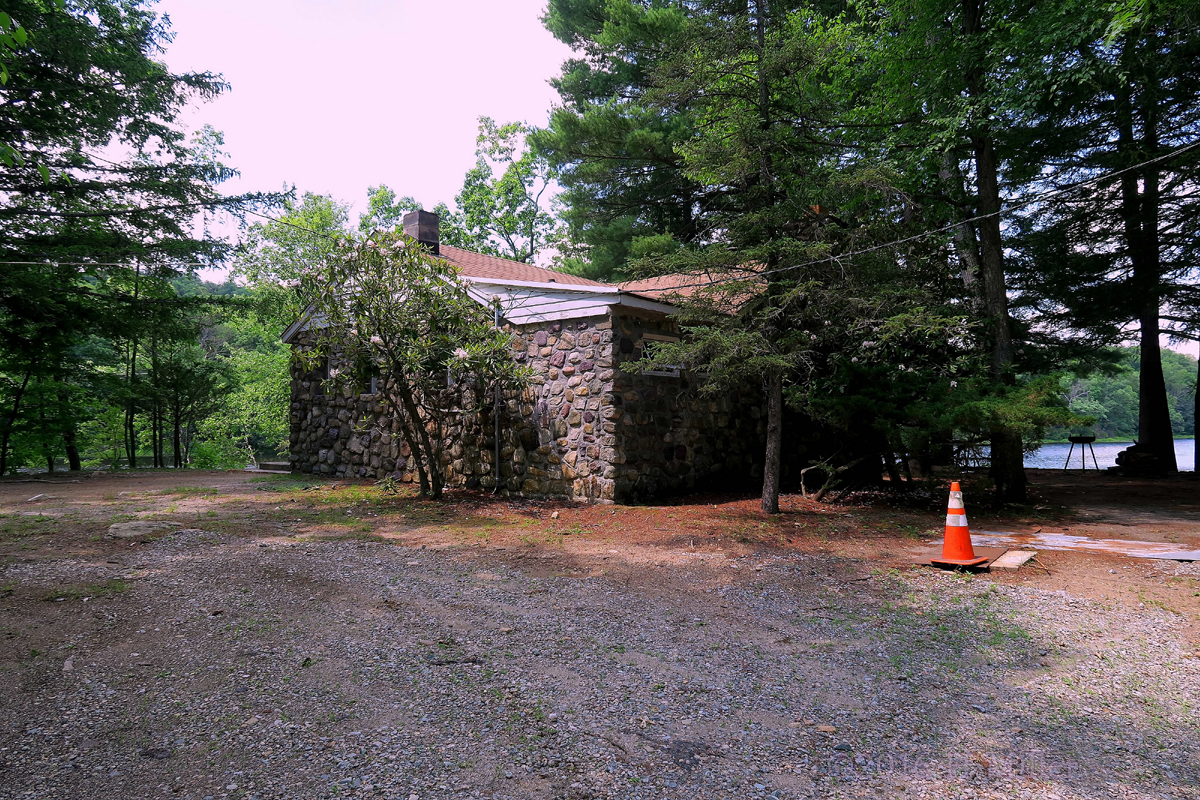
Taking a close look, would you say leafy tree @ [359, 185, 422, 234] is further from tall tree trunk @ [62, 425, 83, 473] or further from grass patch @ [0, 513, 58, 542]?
grass patch @ [0, 513, 58, 542]

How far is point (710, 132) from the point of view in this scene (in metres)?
7.69

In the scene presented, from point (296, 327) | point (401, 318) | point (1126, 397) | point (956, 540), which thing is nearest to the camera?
point (956, 540)

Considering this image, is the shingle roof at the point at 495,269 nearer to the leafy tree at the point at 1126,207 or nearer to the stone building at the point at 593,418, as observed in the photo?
the stone building at the point at 593,418

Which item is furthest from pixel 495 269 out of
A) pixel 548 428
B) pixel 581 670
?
Answer: pixel 581 670

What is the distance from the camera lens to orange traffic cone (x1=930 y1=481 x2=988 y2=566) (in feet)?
17.3

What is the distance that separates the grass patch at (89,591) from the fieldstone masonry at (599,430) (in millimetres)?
5078

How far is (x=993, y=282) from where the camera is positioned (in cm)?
859

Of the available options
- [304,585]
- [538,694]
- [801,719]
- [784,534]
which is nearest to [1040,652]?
[801,719]

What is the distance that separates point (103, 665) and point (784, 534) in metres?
5.86

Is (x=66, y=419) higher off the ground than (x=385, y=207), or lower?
lower

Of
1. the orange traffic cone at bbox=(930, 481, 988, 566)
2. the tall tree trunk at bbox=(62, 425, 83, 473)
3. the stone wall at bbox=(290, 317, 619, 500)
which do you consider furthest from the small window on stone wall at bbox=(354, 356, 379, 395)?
the tall tree trunk at bbox=(62, 425, 83, 473)

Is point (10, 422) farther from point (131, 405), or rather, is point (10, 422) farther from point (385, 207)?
point (385, 207)

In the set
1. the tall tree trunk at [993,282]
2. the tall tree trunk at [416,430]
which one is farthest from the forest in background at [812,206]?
the tall tree trunk at [416,430]

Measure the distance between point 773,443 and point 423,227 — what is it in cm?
800
